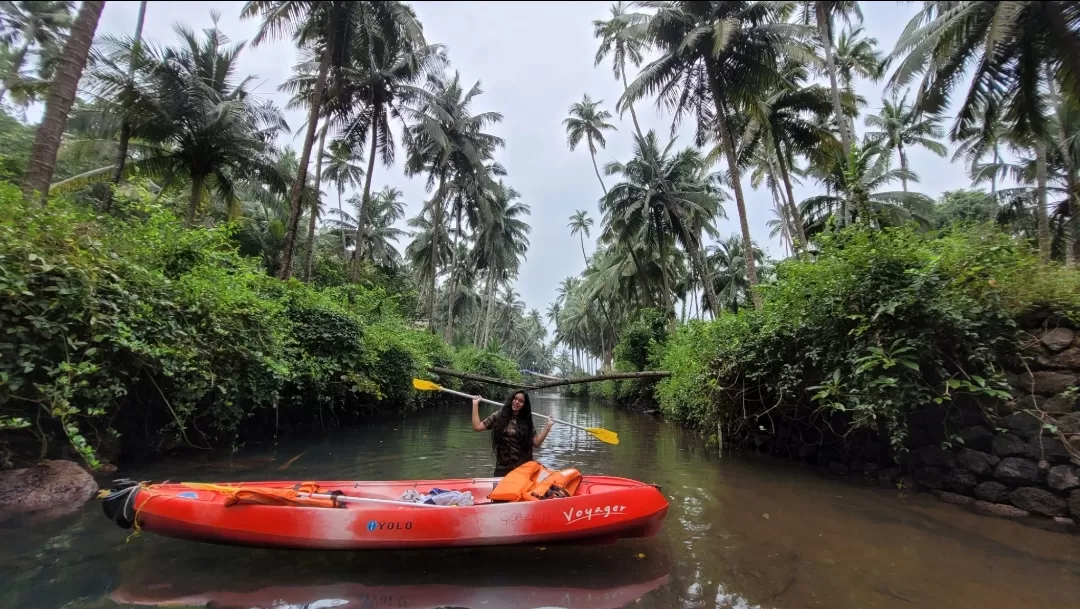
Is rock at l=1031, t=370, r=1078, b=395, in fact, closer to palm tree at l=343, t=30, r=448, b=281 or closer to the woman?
the woman

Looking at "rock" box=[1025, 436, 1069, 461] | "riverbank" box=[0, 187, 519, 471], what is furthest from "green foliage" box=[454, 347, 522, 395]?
"rock" box=[1025, 436, 1069, 461]

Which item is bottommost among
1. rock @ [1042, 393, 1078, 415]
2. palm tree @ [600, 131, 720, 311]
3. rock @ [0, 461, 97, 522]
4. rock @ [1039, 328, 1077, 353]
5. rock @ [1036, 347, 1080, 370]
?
rock @ [0, 461, 97, 522]

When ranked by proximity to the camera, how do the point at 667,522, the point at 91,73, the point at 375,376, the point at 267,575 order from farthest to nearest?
1. the point at 375,376
2. the point at 91,73
3. the point at 667,522
4. the point at 267,575

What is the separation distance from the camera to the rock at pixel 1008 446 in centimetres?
548

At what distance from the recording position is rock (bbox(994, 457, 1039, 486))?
5.39 metres

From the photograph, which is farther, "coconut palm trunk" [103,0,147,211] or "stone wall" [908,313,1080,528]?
"coconut palm trunk" [103,0,147,211]

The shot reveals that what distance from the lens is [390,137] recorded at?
1884cm

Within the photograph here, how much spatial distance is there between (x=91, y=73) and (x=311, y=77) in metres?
6.85

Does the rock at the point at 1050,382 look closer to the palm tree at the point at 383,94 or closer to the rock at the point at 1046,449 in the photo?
the rock at the point at 1046,449

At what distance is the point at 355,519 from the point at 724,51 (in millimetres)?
15055

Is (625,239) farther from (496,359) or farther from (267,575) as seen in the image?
(267,575)

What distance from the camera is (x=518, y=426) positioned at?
5262 mm

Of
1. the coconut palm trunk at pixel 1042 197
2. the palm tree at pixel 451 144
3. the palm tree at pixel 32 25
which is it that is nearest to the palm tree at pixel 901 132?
the coconut palm trunk at pixel 1042 197

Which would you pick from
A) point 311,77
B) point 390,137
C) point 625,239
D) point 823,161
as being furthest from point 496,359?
point 823,161
